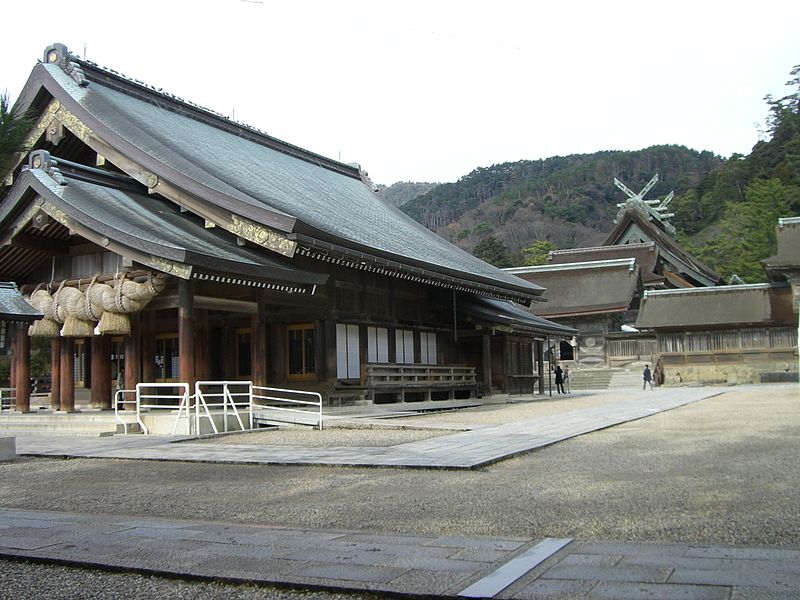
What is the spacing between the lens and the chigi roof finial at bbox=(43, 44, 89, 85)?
63.1 ft

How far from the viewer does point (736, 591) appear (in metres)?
3.95

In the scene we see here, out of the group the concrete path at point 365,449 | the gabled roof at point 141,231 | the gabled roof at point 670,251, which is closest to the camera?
the concrete path at point 365,449

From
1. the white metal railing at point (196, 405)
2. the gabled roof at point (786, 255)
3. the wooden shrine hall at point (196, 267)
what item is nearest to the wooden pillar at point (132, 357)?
the wooden shrine hall at point (196, 267)

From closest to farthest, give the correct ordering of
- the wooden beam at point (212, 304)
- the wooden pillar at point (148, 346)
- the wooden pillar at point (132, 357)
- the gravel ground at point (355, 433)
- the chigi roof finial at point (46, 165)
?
the gravel ground at point (355, 433) < the wooden beam at point (212, 304) < the wooden pillar at point (132, 357) < the chigi roof finial at point (46, 165) < the wooden pillar at point (148, 346)

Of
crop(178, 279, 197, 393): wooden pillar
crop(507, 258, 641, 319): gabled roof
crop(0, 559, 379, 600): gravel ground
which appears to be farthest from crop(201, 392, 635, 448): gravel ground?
crop(507, 258, 641, 319): gabled roof

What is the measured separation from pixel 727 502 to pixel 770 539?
1.41 m

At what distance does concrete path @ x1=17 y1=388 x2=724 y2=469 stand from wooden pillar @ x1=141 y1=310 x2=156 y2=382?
12.6 ft

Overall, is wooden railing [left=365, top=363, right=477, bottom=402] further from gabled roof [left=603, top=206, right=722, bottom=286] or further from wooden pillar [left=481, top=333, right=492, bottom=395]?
gabled roof [left=603, top=206, right=722, bottom=286]

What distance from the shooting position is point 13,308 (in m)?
12.4

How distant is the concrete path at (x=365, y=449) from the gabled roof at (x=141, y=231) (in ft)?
10.7

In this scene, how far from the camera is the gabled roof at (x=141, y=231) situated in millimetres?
14438

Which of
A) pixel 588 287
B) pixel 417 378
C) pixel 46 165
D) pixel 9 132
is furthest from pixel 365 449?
pixel 588 287

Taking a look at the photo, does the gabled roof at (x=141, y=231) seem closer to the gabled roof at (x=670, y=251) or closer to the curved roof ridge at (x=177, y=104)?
the curved roof ridge at (x=177, y=104)

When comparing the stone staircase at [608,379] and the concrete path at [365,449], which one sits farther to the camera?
the stone staircase at [608,379]
